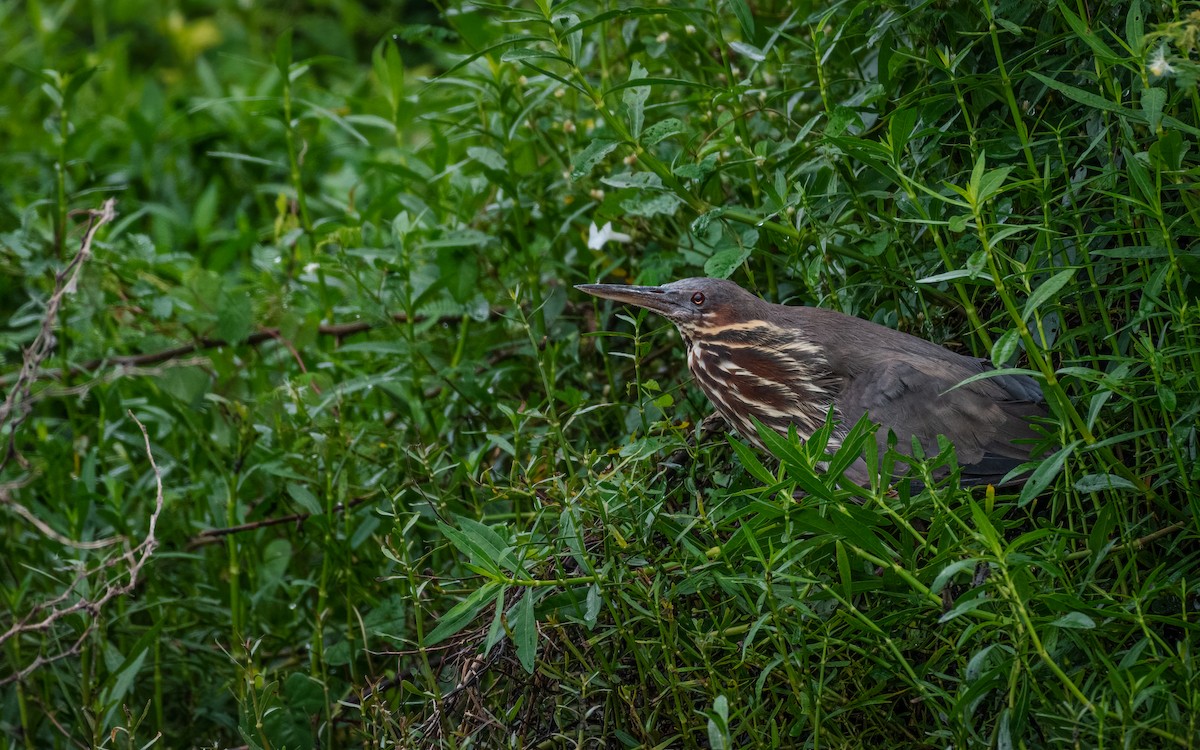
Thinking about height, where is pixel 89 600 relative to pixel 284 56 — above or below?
below

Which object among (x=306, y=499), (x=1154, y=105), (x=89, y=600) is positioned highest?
(x=1154, y=105)

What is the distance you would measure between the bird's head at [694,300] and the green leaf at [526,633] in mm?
926

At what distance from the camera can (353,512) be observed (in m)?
3.39

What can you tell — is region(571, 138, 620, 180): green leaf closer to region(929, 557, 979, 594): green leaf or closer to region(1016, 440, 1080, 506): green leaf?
region(1016, 440, 1080, 506): green leaf

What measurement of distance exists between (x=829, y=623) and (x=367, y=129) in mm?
4265

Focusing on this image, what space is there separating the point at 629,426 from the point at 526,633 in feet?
2.79

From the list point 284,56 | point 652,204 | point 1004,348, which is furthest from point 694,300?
point 284,56

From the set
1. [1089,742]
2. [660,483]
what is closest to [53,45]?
[660,483]

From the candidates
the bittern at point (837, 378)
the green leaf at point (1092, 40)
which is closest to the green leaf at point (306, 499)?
the bittern at point (837, 378)

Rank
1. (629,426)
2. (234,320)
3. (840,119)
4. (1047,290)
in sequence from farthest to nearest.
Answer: (234,320)
(629,426)
(840,119)
(1047,290)

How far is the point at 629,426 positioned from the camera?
10.3 ft

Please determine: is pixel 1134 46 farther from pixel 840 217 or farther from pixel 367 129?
pixel 367 129

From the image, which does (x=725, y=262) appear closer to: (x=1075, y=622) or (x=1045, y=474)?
(x=1045, y=474)

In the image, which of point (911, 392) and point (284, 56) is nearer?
point (911, 392)
